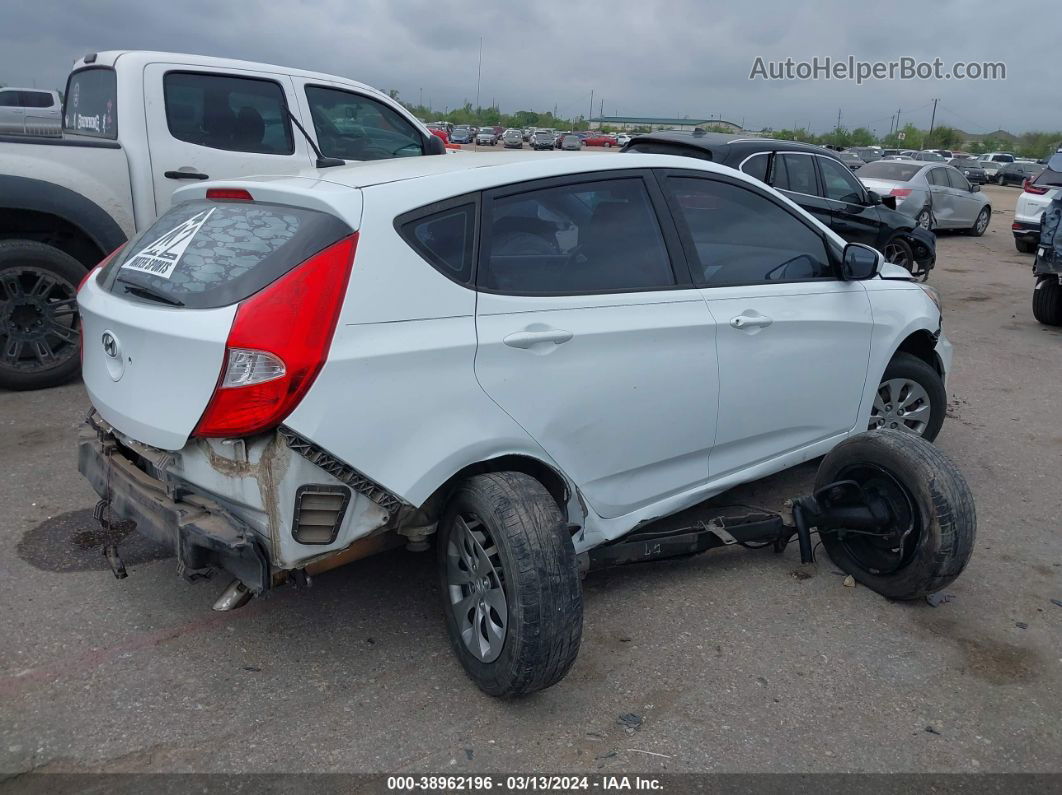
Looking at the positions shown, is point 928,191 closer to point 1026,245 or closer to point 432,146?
point 1026,245

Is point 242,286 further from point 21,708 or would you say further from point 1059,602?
point 1059,602

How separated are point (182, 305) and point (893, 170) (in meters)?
16.0

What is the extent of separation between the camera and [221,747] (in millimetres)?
2719

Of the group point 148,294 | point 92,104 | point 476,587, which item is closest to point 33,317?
point 92,104

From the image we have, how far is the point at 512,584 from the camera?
2.72 meters

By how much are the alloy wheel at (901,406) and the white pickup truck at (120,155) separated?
3.60m

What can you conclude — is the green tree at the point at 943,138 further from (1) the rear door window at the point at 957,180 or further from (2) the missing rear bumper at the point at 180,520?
(2) the missing rear bumper at the point at 180,520

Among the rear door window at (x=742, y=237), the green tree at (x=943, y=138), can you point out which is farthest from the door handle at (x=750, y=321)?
the green tree at (x=943, y=138)

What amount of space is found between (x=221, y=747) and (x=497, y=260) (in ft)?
5.74

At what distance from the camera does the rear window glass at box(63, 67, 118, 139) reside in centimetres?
606

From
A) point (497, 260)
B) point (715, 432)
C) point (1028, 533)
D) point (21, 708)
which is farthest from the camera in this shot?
point (1028, 533)

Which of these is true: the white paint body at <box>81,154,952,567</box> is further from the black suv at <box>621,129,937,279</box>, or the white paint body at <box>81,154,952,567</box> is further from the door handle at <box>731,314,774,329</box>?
the black suv at <box>621,129,937,279</box>

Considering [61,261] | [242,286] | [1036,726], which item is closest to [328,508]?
[242,286]

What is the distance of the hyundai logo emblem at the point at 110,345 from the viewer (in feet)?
9.90
